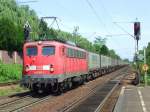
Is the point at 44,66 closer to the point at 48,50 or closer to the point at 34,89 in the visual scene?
the point at 48,50

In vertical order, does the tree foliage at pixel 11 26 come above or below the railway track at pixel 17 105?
above

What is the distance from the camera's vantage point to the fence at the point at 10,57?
214 feet

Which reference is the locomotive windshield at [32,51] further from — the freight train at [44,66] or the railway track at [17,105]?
the railway track at [17,105]

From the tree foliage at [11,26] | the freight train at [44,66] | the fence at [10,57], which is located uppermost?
the tree foliage at [11,26]

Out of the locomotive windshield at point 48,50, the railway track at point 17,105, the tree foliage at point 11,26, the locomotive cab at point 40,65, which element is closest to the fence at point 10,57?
the tree foliage at point 11,26

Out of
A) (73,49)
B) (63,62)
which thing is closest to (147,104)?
(63,62)

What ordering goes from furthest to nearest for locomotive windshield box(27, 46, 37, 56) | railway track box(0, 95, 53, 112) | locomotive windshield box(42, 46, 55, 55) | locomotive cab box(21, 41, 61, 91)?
locomotive windshield box(27, 46, 37, 56) → locomotive windshield box(42, 46, 55, 55) → locomotive cab box(21, 41, 61, 91) → railway track box(0, 95, 53, 112)

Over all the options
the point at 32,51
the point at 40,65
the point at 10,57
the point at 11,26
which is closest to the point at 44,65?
the point at 40,65

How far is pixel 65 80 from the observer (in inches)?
1182

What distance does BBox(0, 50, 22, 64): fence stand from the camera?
65250mm

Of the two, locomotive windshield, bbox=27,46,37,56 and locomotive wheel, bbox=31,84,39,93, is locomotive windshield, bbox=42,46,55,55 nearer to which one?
locomotive windshield, bbox=27,46,37,56

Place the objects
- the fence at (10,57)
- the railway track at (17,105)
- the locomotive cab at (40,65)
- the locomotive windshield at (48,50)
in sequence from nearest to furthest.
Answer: the railway track at (17,105) → the locomotive cab at (40,65) → the locomotive windshield at (48,50) → the fence at (10,57)

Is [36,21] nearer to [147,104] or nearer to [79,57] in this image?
[79,57]

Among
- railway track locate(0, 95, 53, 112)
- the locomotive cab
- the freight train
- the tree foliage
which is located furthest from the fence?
railway track locate(0, 95, 53, 112)
